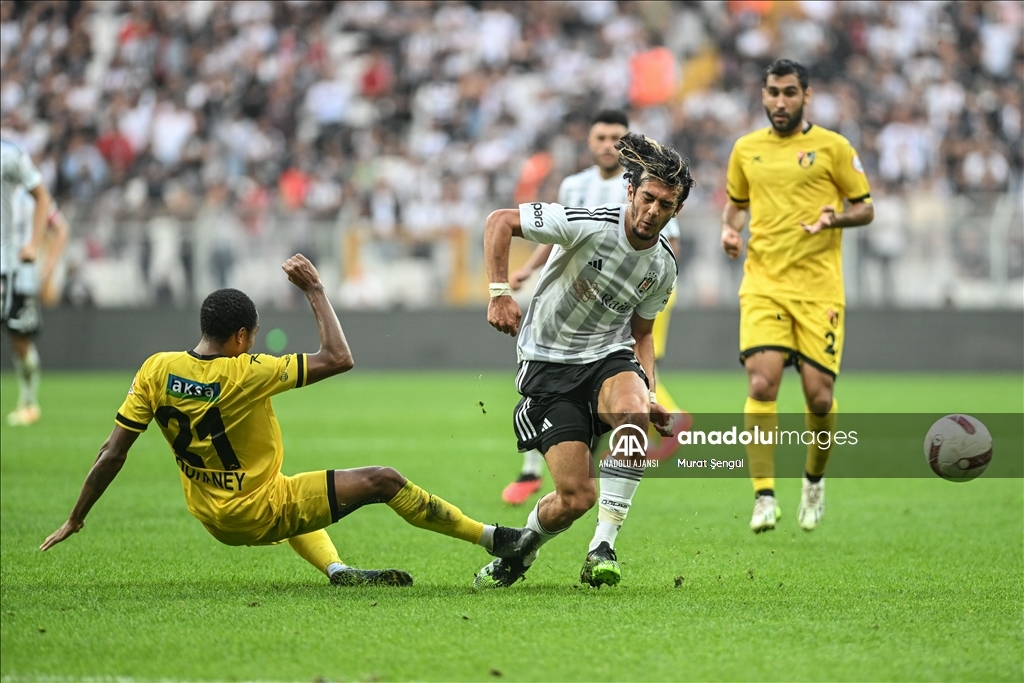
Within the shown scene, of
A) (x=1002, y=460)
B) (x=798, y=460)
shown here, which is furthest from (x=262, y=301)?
(x=1002, y=460)

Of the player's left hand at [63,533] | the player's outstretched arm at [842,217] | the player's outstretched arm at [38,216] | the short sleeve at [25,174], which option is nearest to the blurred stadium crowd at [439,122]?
the player's outstretched arm at [38,216]

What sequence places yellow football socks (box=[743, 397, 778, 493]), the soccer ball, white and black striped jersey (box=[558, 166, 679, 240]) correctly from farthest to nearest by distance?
white and black striped jersey (box=[558, 166, 679, 240]) → yellow football socks (box=[743, 397, 778, 493]) → the soccer ball

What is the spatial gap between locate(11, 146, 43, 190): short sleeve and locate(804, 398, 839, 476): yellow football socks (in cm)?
551

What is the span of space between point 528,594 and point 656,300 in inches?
59.1

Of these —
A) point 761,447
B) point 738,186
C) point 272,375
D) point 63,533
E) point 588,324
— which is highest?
point 738,186

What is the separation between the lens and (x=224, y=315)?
543 cm

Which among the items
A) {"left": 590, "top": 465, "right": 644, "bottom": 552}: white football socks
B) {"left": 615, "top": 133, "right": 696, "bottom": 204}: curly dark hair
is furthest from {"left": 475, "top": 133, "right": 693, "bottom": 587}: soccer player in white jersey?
{"left": 590, "top": 465, "right": 644, "bottom": 552}: white football socks

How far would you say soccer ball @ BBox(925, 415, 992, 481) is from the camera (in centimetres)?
653

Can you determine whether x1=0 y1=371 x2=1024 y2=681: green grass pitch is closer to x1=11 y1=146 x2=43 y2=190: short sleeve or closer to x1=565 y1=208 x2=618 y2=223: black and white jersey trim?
x1=565 y1=208 x2=618 y2=223: black and white jersey trim

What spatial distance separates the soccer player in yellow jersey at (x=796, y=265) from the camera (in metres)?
7.71

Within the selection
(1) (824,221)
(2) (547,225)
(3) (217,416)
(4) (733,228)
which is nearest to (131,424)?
(3) (217,416)

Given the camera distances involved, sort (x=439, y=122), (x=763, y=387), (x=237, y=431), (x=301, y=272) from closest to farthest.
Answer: (x=301, y=272)
(x=237, y=431)
(x=763, y=387)
(x=439, y=122)

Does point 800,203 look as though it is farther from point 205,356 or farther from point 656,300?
point 205,356

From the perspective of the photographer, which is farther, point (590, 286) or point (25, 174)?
point (25, 174)
